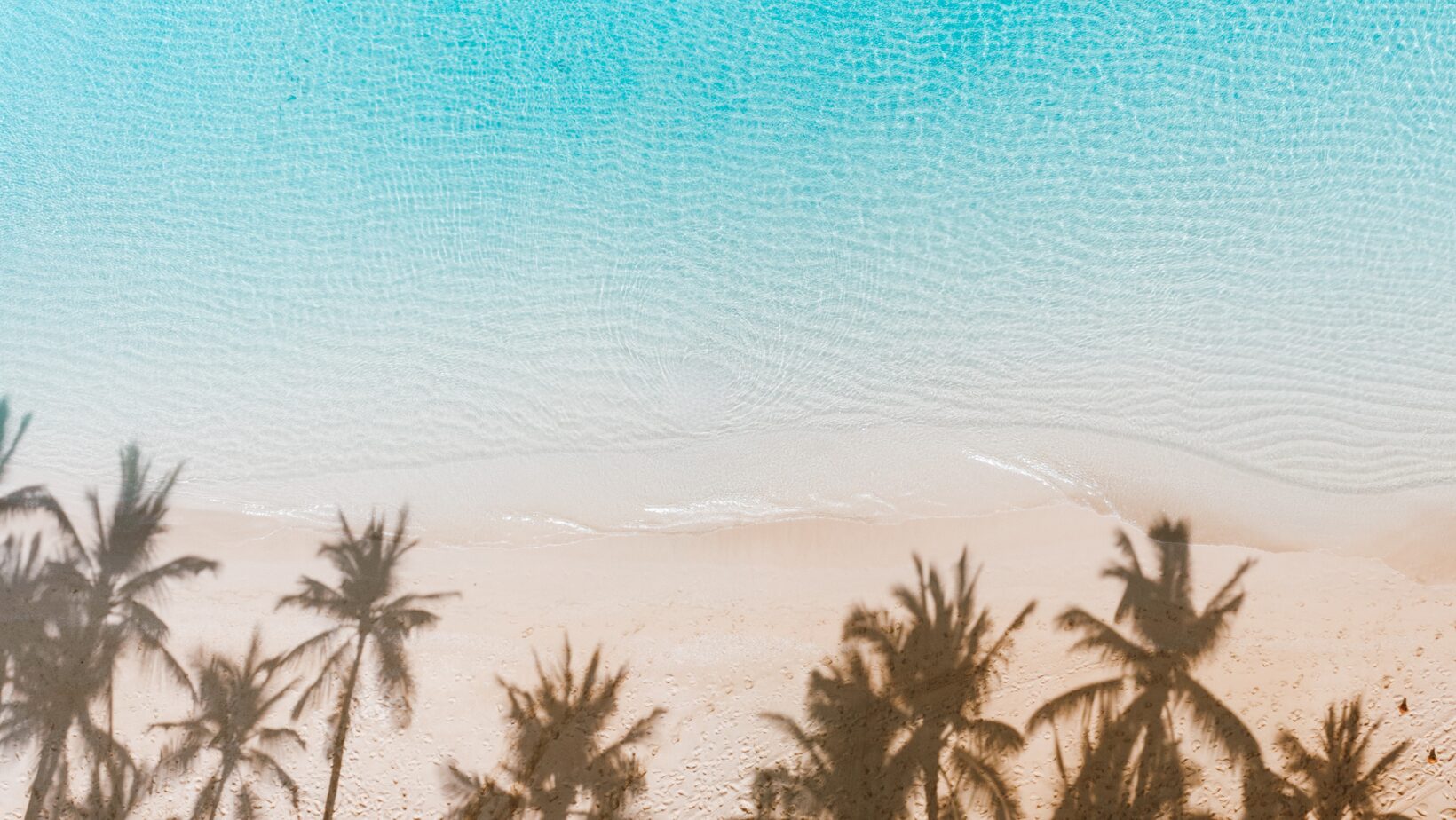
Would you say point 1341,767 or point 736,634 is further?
point 736,634

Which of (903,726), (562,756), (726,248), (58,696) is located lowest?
(562,756)

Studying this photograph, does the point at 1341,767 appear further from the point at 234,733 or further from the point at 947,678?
the point at 234,733

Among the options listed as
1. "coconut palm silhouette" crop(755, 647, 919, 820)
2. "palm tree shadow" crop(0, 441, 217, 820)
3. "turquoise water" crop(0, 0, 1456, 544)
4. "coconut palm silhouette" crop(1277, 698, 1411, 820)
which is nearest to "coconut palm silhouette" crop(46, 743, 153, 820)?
"palm tree shadow" crop(0, 441, 217, 820)

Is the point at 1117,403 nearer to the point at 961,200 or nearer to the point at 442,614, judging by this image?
the point at 961,200

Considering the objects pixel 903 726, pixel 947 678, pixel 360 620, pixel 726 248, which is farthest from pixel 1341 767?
pixel 360 620

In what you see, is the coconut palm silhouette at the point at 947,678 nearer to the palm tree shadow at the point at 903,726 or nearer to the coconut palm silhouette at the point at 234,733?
the palm tree shadow at the point at 903,726

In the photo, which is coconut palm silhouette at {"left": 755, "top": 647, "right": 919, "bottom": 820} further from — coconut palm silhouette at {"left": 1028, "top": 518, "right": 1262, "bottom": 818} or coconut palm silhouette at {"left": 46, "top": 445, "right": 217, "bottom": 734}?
coconut palm silhouette at {"left": 46, "top": 445, "right": 217, "bottom": 734}
